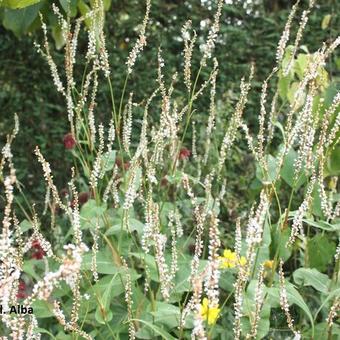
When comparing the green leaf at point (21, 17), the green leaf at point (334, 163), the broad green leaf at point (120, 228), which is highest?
the green leaf at point (21, 17)

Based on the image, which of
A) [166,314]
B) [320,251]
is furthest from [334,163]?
[166,314]

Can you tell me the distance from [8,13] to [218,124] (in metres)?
1.43

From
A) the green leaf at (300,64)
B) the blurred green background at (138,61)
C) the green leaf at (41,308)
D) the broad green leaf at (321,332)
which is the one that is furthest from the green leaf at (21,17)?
the blurred green background at (138,61)

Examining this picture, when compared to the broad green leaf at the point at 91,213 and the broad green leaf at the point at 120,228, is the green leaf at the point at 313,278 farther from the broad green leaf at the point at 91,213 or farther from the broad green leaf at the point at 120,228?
the broad green leaf at the point at 91,213

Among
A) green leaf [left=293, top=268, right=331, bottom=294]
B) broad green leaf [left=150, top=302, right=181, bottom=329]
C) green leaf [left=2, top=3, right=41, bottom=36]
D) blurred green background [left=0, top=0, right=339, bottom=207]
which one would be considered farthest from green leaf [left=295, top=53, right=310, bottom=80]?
blurred green background [left=0, top=0, right=339, bottom=207]

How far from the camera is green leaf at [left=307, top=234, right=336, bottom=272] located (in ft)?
6.72

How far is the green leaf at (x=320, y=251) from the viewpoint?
2.05 m

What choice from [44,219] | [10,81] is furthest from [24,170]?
[10,81]

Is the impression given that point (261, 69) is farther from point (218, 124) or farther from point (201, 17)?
point (218, 124)

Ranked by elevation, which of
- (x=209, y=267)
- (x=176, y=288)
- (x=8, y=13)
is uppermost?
(x=8, y=13)

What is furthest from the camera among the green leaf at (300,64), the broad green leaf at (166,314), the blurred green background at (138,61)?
the blurred green background at (138,61)

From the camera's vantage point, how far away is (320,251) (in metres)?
2.06

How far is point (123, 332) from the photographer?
1.90 m

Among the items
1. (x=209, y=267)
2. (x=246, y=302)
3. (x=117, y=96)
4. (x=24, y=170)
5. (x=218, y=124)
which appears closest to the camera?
(x=209, y=267)
